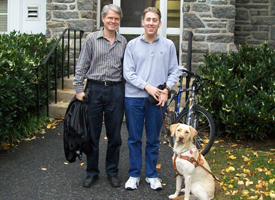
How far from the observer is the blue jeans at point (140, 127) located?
378 centimetres

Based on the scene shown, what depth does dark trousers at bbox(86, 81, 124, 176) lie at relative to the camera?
12.3 ft

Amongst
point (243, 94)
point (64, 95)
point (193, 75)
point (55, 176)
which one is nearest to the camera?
point (55, 176)

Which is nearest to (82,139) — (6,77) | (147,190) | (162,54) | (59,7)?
(147,190)

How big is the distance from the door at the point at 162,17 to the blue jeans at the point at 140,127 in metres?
4.54

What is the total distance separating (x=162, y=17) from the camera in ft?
27.0

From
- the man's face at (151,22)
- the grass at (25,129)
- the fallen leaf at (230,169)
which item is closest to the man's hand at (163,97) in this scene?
the man's face at (151,22)

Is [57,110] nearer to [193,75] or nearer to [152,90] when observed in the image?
[193,75]

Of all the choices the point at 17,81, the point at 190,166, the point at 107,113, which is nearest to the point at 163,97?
the point at 107,113

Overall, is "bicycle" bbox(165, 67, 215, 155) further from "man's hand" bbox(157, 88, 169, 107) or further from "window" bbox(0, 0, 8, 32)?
"window" bbox(0, 0, 8, 32)

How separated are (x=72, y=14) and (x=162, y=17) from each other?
2.00 m

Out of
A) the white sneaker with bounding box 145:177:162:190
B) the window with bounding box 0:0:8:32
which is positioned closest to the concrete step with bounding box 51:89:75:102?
the window with bounding box 0:0:8:32

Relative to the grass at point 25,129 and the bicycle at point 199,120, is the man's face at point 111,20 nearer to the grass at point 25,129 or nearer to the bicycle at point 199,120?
the bicycle at point 199,120

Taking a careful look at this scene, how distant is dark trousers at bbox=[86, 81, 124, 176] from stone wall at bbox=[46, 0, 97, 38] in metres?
4.49

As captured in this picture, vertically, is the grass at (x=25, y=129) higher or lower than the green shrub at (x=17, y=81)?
lower
